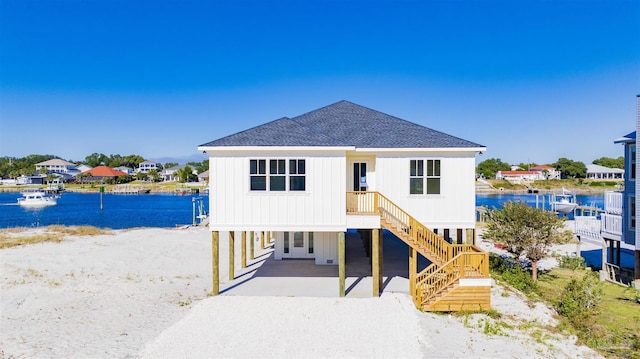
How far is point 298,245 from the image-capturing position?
62.2 feet

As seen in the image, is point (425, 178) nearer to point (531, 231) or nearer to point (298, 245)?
point (531, 231)

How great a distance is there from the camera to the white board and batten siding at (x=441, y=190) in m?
14.3

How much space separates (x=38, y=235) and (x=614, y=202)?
1525 inches

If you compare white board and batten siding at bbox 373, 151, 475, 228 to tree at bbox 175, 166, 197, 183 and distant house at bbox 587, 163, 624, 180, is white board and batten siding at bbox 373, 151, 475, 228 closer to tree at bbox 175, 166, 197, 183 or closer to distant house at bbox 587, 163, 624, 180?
distant house at bbox 587, 163, 624, 180

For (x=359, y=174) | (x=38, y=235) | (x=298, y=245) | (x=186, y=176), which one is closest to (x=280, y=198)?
(x=359, y=174)

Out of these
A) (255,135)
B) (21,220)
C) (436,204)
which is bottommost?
(21,220)

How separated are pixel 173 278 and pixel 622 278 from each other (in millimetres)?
22847

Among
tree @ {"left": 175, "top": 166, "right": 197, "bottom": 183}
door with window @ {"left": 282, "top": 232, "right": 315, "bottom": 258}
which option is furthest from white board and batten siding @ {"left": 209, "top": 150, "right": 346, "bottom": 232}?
tree @ {"left": 175, "top": 166, "right": 197, "bottom": 183}

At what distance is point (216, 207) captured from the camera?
1335 cm

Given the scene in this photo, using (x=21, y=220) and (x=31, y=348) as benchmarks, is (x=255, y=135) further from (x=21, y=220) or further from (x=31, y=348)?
(x=21, y=220)

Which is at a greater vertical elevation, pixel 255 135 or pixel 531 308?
pixel 255 135

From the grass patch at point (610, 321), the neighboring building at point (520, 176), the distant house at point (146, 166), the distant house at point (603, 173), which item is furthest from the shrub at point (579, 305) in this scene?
the distant house at point (146, 166)

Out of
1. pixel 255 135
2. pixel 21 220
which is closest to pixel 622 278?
Answer: pixel 255 135

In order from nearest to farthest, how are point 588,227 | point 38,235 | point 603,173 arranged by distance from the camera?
point 588,227, point 38,235, point 603,173
